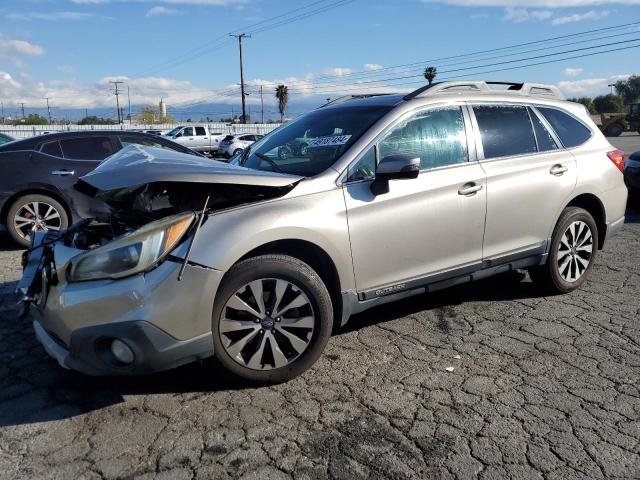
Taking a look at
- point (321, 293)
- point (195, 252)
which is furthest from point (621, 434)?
point (195, 252)

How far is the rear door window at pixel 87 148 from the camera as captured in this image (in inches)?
293

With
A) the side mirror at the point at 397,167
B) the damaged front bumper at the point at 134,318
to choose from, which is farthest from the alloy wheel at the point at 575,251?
the damaged front bumper at the point at 134,318

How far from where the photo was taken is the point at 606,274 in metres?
5.61

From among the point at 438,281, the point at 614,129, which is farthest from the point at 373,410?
the point at 614,129

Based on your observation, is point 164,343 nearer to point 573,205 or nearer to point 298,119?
point 298,119

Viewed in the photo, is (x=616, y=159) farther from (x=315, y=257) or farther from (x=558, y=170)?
(x=315, y=257)

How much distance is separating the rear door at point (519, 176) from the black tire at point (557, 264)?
0.13 m

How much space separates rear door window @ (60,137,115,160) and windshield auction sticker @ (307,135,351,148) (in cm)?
456

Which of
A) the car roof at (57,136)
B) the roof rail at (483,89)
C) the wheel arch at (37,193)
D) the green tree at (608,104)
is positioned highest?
the green tree at (608,104)

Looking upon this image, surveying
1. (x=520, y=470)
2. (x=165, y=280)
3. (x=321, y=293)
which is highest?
(x=165, y=280)

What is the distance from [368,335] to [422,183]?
3.92 feet

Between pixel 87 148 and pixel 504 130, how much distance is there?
18.3ft

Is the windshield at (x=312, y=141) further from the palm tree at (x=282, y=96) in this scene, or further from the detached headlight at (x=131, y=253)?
the palm tree at (x=282, y=96)

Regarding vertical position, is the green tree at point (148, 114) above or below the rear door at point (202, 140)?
above
